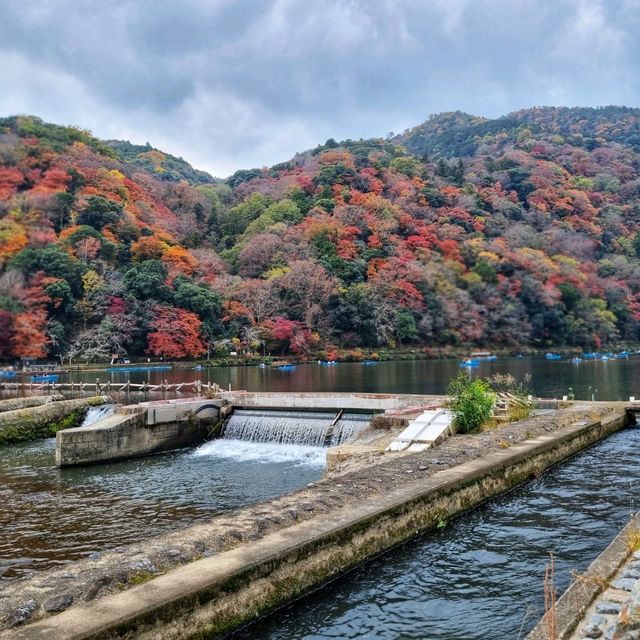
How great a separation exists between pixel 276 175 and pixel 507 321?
50860mm

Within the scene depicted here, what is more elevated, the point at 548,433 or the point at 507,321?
the point at 507,321

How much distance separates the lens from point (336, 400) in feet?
71.7

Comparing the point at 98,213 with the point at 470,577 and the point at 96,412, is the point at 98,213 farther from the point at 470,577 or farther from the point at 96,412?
the point at 470,577

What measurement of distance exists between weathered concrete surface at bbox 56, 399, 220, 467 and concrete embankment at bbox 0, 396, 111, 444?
12.5 feet

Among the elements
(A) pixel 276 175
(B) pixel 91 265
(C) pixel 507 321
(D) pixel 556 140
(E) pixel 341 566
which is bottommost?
(E) pixel 341 566

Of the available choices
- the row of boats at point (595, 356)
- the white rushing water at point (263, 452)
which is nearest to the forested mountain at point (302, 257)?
the row of boats at point (595, 356)

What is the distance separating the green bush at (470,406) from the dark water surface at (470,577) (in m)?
4.18

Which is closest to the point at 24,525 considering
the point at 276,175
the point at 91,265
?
the point at 91,265

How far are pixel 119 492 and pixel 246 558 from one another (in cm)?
976

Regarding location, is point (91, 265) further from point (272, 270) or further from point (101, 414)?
point (101, 414)

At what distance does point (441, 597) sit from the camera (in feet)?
23.0

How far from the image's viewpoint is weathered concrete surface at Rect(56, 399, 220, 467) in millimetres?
17797

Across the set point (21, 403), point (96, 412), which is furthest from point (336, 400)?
point (21, 403)

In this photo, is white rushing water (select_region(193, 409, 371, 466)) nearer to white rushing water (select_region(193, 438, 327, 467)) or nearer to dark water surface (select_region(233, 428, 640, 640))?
white rushing water (select_region(193, 438, 327, 467))
